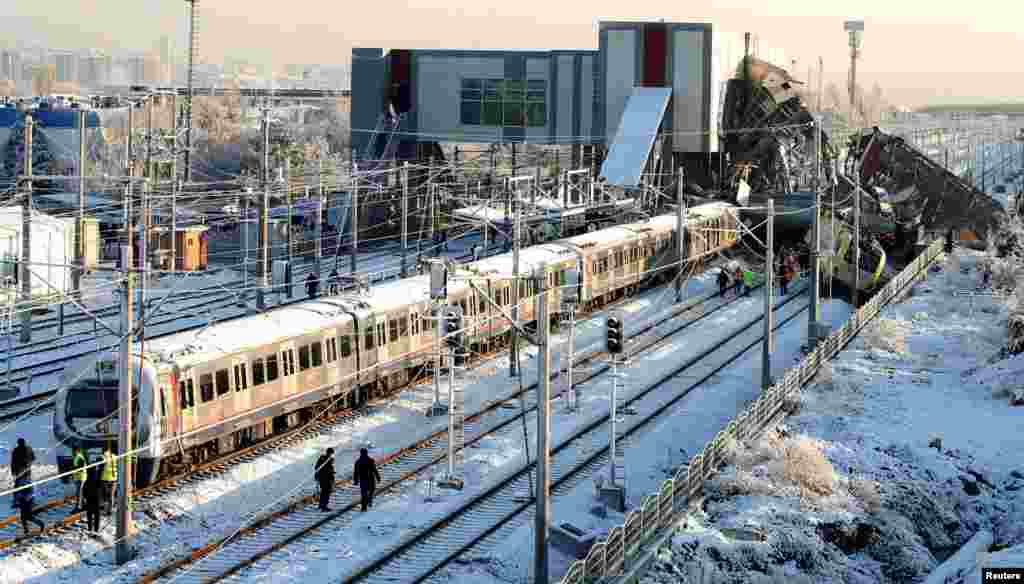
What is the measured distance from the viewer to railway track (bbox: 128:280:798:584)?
71.5 feet

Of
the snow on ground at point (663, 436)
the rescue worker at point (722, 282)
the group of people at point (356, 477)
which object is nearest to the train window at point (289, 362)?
the group of people at point (356, 477)

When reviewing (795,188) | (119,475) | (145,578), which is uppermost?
(795,188)

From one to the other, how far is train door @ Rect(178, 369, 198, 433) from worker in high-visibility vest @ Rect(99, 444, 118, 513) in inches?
77.4

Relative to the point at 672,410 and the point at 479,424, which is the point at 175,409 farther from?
the point at 672,410

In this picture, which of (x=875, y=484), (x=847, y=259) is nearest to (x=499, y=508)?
(x=875, y=484)

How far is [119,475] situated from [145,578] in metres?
1.96

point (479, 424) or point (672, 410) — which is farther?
point (672, 410)

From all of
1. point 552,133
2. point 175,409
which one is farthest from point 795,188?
point 175,409

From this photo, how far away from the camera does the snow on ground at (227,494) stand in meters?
21.8

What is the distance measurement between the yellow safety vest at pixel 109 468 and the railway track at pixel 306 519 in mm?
2343

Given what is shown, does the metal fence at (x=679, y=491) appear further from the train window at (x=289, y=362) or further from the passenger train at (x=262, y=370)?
the train window at (x=289, y=362)

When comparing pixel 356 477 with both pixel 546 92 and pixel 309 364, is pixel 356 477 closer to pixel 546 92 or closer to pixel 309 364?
pixel 309 364

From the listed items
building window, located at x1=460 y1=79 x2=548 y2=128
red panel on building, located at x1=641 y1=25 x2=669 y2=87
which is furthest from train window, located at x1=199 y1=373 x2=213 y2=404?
building window, located at x1=460 y1=79 x2=548 y2=128

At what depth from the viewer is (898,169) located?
71125mm
